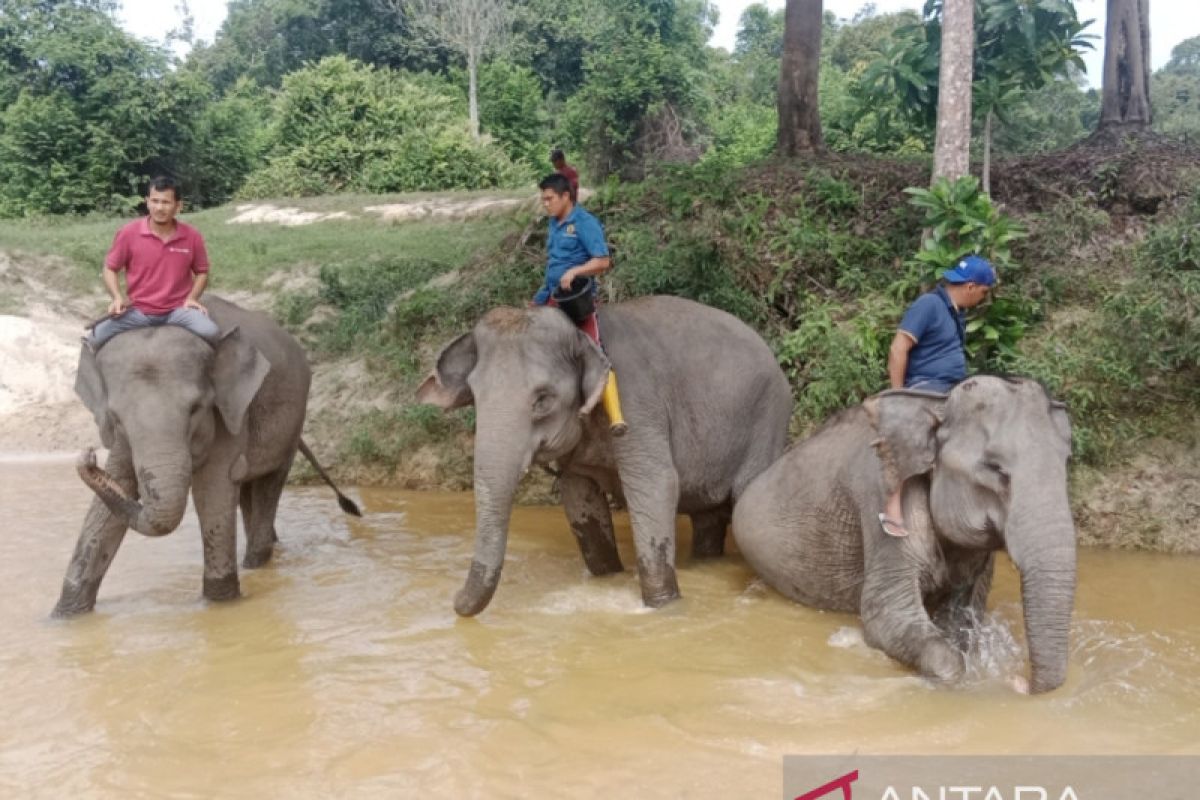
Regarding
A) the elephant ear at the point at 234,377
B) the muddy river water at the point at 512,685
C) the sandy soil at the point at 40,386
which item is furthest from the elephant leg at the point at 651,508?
the sandy soil at the point at 40,386

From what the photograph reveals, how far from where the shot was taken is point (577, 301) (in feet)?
19.2

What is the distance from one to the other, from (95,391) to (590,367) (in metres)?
2.45

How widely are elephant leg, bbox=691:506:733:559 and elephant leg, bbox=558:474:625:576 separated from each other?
2.26 feet

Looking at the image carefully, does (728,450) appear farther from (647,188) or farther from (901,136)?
(901,136)

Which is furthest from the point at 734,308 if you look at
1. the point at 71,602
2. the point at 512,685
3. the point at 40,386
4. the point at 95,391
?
the point at 40,386

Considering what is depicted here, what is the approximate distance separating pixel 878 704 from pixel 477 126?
26.6 m

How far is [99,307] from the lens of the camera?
13781 mm

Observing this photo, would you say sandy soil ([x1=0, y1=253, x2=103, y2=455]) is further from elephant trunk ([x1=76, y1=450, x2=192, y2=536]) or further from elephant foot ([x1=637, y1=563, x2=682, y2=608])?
elephant foot ([x1=637, y1=563, x2=682, y2=608])

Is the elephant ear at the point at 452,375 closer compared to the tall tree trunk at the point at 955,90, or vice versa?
the elephant ear at the point at 452,375

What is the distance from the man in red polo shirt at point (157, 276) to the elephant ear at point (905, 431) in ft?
10.8

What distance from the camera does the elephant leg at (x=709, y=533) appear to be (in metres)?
6.99

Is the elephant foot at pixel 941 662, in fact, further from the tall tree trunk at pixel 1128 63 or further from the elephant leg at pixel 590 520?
the tall tree trunk at pixel 1128 63

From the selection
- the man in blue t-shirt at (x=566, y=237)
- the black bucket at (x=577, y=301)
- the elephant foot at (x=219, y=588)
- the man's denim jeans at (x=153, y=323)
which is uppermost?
the man in blue t-shirt at (x=566, y=237)

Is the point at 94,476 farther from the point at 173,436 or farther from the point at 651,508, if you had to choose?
the point at 651,508
